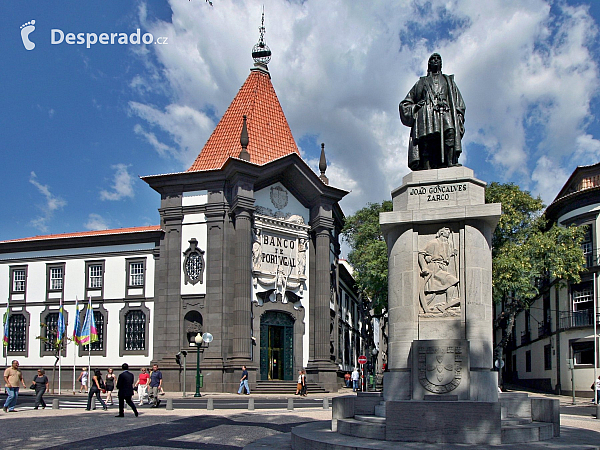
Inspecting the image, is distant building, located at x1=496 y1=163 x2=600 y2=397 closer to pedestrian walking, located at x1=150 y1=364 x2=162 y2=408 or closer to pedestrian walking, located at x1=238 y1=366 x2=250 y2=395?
pedestrian walking, located at x1=238 y1=366 x2=250 y2=395

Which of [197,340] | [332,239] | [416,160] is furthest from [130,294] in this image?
[416,160]

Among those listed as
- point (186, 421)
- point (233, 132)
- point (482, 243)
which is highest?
point (233, 132)

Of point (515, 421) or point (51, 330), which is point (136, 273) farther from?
point (515, 421)

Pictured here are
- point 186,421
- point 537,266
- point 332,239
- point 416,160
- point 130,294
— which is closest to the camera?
point 416,160

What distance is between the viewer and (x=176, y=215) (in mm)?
39031

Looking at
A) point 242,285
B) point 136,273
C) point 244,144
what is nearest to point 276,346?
point 242,285

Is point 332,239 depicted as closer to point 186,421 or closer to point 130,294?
point 130,294

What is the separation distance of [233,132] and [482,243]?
30.8 metres

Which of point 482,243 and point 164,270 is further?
point 164,270

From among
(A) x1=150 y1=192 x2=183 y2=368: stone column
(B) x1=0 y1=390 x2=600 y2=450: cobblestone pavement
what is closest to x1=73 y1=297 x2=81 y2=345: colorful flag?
(A) x1=150 y1=192 x2=183 y2=368: stone column

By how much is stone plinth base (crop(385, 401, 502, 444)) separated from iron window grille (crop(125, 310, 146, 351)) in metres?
31.5

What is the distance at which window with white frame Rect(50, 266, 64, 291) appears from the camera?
43.7m

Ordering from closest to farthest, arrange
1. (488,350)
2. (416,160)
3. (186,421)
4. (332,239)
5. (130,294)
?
(488,350) → (416,160) → (186,421) → (130,294) → (332,239)

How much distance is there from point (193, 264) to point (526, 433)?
28.9m
